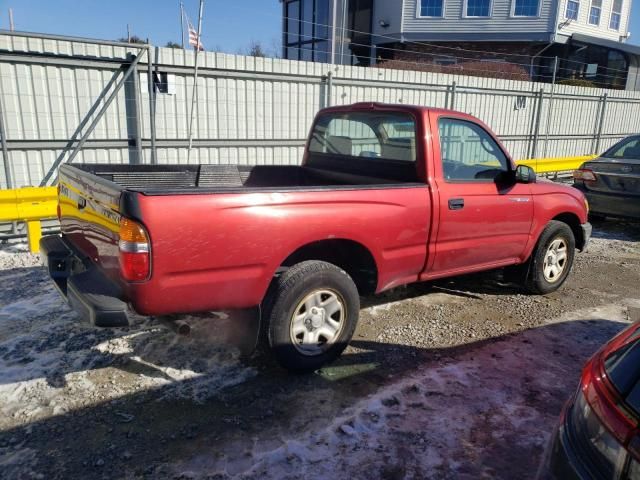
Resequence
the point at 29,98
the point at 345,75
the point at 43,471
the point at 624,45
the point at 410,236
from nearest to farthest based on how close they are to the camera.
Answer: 1. the point at 43,471
2. the point at 410,236
3. the point at 29,98
4. the point at 345,75
5. the point at 624,45

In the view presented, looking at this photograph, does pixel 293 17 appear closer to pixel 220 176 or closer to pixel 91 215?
pixel 220 176

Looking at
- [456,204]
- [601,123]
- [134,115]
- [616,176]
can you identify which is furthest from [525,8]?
[456,204]

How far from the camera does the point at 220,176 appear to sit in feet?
16.5

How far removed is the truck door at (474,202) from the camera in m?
4.33

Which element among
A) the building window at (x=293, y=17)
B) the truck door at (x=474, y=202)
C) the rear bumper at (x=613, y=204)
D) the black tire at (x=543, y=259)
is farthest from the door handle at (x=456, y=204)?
the building window at (x=293, y=17)

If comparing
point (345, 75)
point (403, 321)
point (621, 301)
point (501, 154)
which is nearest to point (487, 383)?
point (403, 321)

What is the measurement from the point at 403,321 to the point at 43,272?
12.8ft

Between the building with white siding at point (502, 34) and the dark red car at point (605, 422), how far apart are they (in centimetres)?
2246

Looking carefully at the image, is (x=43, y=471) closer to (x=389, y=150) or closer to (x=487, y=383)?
(x=487, y=383)

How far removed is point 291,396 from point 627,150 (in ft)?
25.3

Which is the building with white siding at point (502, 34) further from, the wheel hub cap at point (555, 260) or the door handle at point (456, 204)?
the door handle at point (456, 204)

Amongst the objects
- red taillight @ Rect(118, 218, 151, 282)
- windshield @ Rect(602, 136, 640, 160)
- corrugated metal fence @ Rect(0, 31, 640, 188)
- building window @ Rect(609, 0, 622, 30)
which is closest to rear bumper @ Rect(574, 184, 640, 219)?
windshield @ Rect(602, 136, 640, 160)

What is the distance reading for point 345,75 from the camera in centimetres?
992

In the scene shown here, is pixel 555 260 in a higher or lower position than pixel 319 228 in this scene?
lower
